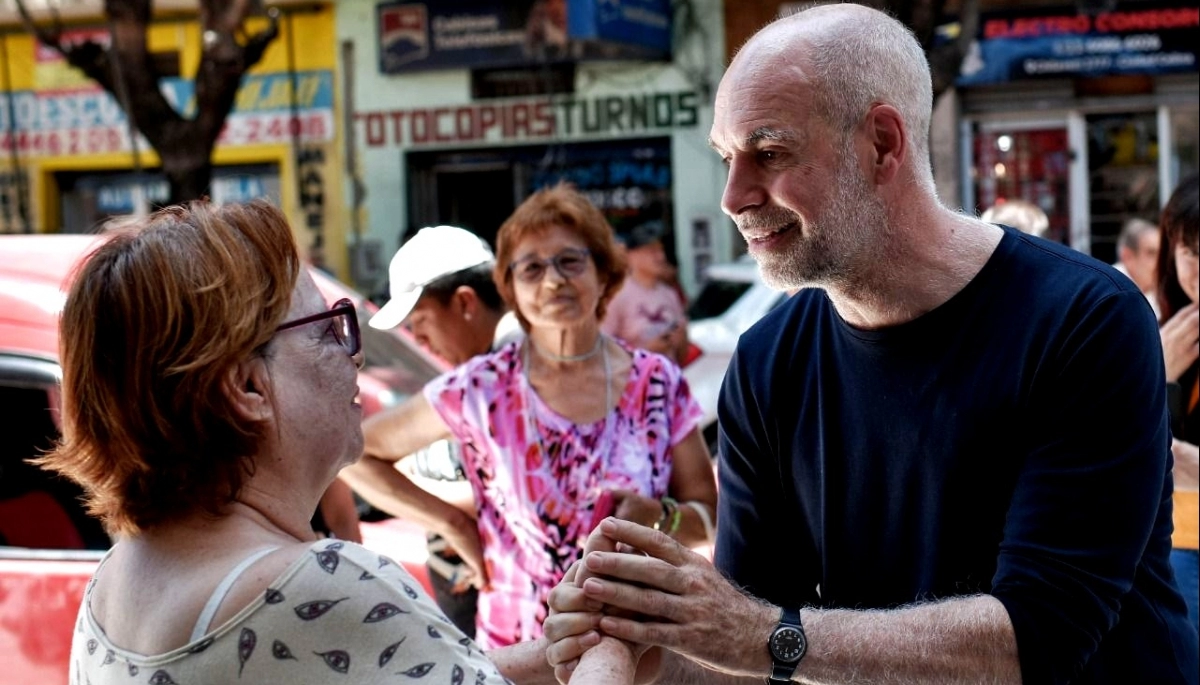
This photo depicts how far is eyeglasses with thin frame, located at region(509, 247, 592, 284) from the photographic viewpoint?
431cm

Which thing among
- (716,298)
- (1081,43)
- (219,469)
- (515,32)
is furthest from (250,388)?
(515,32)

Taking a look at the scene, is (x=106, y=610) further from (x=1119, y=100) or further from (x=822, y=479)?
(x=1119, y=100)

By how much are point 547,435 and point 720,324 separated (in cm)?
618

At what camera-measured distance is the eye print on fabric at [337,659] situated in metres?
1.86

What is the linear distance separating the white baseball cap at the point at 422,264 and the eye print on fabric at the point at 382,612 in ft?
8.78

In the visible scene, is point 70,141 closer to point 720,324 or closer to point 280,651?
point 720,324

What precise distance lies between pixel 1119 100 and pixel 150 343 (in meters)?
15.5

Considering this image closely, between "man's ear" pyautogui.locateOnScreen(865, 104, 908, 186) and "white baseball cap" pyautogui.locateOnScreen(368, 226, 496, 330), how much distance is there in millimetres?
2288

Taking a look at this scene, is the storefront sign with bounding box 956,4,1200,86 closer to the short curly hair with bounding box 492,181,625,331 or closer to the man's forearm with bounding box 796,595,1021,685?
the short curly hair with bounding box 492,181,625,331

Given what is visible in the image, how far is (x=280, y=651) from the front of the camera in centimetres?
185

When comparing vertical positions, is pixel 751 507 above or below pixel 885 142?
below

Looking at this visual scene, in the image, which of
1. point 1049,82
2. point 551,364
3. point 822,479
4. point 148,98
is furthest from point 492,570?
point 1049,82

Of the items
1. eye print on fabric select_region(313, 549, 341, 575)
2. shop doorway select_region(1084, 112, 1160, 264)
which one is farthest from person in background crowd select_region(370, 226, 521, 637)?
shop doorway select_region(1084, 112, 1160, 264)

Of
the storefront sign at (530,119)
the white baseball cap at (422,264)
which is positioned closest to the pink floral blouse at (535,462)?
the white baseball cap at (422,264)
